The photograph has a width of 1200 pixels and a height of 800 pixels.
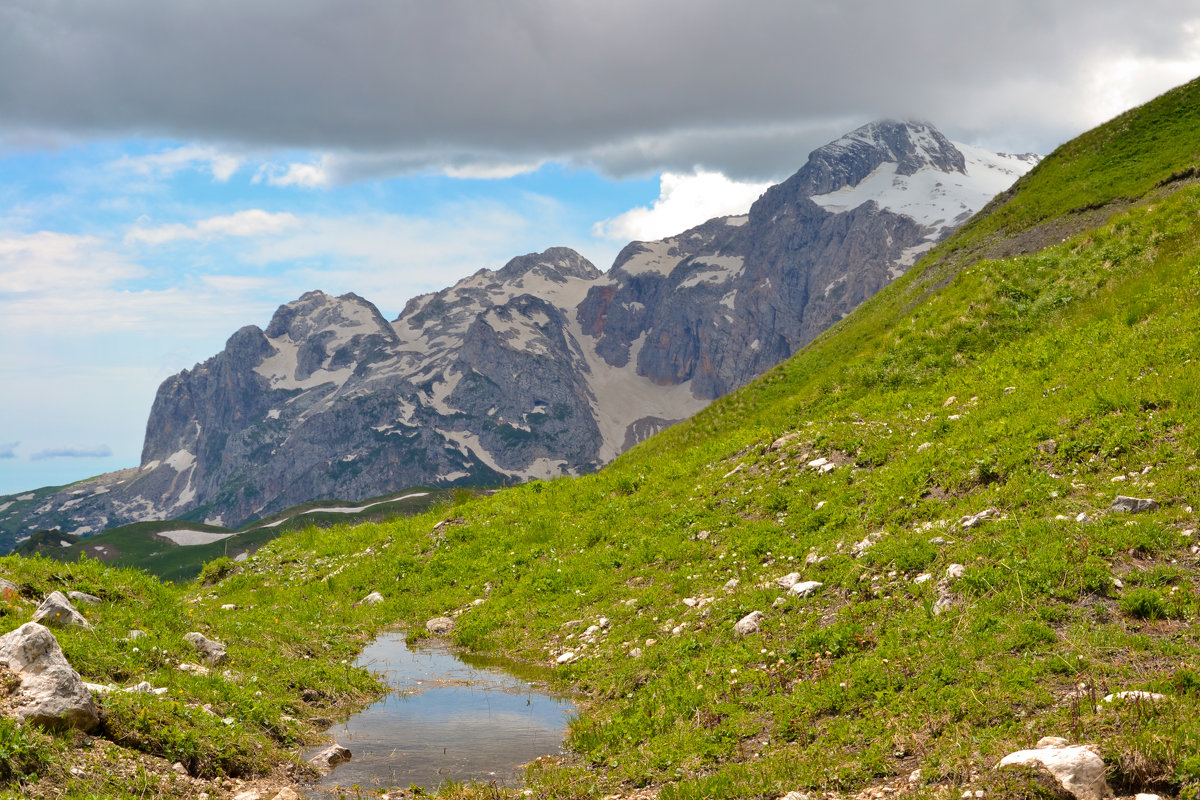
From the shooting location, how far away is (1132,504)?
48.7ft

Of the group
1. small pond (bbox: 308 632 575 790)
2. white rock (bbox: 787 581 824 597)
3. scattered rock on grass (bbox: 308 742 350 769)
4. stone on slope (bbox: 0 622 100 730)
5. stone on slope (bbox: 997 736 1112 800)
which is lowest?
small pond (bbox: 308 632 575 790)

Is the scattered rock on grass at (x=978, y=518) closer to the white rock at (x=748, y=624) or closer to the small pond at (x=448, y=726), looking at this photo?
the white rock at (x=748, y=624)

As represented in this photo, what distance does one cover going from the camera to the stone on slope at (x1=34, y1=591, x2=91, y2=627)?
47.3 feet

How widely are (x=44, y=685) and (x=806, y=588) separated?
43.5 feet

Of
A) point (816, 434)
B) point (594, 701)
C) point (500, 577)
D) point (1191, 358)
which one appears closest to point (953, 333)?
point (816, 434)

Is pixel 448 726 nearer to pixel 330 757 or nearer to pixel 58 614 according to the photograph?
pixel 330 757

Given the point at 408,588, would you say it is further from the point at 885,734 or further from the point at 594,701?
the point at 885,734

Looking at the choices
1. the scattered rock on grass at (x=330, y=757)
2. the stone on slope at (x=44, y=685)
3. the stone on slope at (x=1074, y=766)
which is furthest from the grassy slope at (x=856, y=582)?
the scattered rock on grass at (x=330, y=757)

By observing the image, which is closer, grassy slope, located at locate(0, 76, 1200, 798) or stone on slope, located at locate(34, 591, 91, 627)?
grassy slope, located at locate(0, 76, 1200, 798)

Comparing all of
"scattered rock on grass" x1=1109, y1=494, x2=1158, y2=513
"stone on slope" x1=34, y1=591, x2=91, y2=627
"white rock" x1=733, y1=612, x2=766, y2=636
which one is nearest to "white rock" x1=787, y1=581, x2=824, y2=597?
"white rock" x1=733, y1=612, x2=766, y2=636

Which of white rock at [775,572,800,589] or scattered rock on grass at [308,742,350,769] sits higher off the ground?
white rock at [775,572,800,589]

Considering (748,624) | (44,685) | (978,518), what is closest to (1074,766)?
Result: (748,624)

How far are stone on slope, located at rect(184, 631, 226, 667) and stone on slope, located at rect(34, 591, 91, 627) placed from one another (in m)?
2.01

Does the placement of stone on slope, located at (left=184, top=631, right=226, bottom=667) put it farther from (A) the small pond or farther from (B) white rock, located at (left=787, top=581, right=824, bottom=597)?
(B) white rock, located at (left=787, top=581, right=824, bottom=597)
